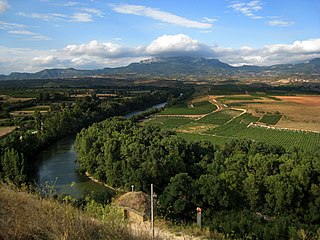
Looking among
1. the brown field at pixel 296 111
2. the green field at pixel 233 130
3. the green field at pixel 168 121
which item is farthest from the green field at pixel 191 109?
the brown field at pixel 296 111

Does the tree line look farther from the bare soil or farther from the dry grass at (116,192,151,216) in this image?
the dry grass at (116,192,151,216)

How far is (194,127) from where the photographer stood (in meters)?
54.3

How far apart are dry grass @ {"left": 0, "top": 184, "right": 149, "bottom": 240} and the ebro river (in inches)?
713

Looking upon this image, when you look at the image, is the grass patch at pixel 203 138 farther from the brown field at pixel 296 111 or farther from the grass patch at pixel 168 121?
the brown field at pixel 296 111

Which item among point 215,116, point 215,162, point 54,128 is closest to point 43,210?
point 215,162

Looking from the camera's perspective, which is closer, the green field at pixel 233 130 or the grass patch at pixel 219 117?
the green field at pixel 233 130

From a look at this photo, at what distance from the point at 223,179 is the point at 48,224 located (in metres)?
17.5

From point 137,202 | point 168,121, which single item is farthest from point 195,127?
point 137,202

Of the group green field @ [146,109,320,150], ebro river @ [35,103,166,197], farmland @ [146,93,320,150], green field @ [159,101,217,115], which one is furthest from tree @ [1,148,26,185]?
green field @ [159,101,217,115]

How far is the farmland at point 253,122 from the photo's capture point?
45438 mm

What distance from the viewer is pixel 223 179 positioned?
21.1 meters

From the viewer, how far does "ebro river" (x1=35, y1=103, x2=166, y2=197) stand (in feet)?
86.7

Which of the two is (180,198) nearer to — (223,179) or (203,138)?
(223,179)

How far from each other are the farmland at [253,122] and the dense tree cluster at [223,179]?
1590cm
